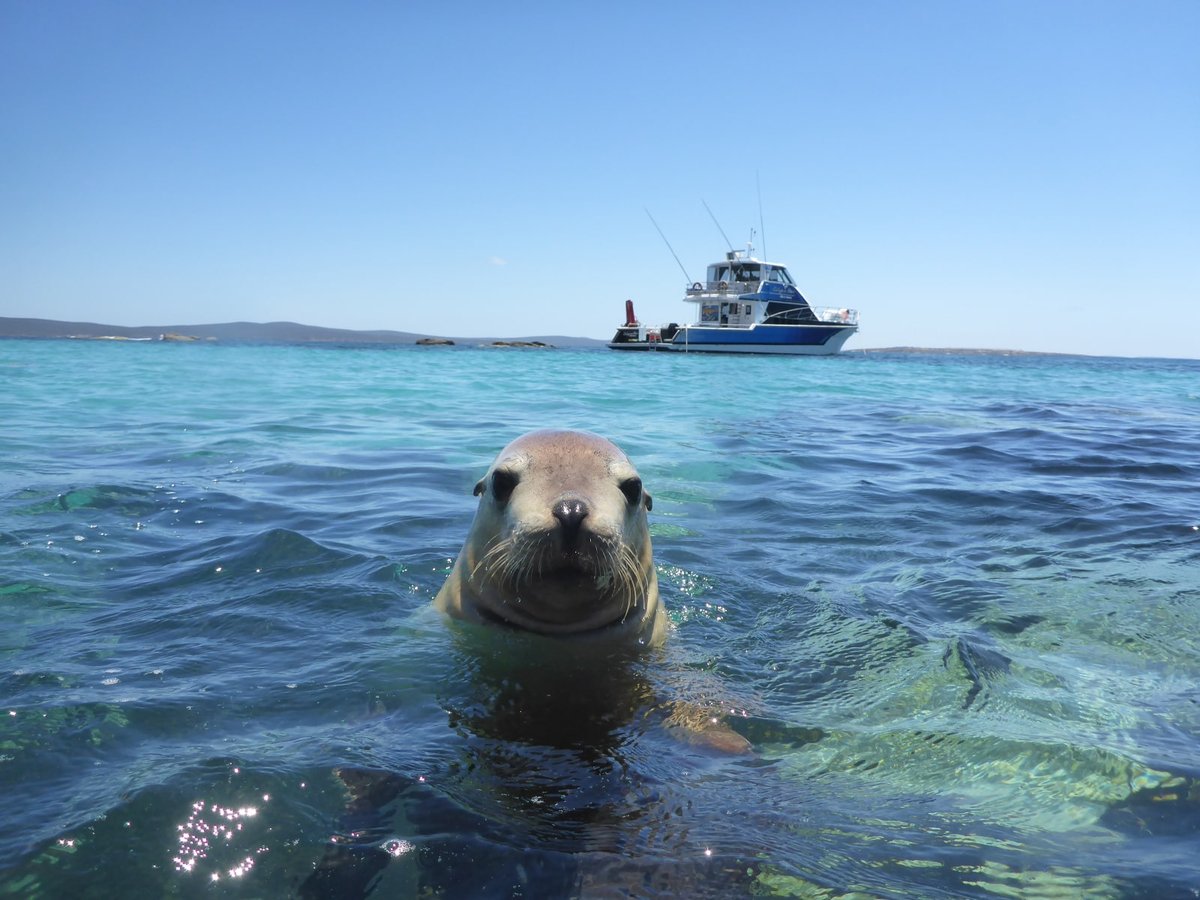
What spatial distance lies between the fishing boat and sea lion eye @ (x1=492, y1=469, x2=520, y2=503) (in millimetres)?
49148

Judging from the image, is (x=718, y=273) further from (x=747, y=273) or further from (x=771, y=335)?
(x=771, y=335)

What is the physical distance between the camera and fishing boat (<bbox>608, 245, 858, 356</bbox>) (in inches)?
2051

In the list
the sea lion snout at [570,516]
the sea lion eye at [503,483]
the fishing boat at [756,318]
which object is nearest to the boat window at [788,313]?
the fishing boat at [756,318]

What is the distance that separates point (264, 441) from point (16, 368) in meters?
19.6

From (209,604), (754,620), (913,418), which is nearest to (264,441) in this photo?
(209,604)

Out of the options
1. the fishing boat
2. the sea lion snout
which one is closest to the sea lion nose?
the sea lion snout

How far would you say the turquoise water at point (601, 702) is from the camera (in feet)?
7.30

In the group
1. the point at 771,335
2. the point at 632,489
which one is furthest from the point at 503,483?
the point at 771,335

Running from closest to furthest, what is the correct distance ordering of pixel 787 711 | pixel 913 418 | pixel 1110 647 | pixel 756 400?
pixel 787 711 → pixel 1110 647 → pixel 913 418 → pixel 756 400

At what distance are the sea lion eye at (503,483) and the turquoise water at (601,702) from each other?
0.59 meters

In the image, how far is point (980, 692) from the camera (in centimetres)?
347

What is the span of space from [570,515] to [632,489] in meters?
0.56

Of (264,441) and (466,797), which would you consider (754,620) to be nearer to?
(466,797)

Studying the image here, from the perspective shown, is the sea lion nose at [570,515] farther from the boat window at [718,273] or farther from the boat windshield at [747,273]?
the boat window at [718,273]
